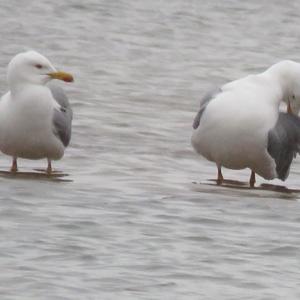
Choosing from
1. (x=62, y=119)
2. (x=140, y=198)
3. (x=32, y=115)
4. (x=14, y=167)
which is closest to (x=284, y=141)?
(x=140, y=198)

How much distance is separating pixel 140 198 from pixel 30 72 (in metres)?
1.37

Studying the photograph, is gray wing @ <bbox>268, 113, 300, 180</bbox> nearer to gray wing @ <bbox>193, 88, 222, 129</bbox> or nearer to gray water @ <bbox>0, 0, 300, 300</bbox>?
gray water @ <bbox>0, 0, 300, 300</bbox>

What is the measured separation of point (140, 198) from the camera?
10.8 meters

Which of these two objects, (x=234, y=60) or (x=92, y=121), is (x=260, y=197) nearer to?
→ (x=92, y=121)

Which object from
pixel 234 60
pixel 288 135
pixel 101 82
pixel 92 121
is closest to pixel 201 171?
pixel 288 135

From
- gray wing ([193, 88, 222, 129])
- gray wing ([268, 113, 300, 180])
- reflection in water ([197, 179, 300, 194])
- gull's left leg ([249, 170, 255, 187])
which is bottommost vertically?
reflection in water ([197, 179, 300, 194])

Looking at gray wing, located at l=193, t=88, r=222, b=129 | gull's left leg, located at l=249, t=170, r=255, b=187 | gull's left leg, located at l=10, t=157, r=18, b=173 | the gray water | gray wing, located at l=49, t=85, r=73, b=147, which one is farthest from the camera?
gull's left leg, located at l=249, t=170, r=255, b=187

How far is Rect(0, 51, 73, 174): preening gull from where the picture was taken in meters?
11.2

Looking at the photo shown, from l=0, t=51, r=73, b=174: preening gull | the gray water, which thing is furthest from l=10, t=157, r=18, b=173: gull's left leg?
the gray water

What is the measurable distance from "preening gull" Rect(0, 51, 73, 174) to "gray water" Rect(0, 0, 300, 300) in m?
0.23

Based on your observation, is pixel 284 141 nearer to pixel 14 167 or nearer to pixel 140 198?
pixel 140 198

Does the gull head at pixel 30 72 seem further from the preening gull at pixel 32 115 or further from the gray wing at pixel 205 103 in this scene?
the gray wing at pixel 205 103

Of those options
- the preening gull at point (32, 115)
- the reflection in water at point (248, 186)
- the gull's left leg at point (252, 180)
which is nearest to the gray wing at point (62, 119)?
the preening gull at point (32, 115)

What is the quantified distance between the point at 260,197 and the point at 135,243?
6.96ft
